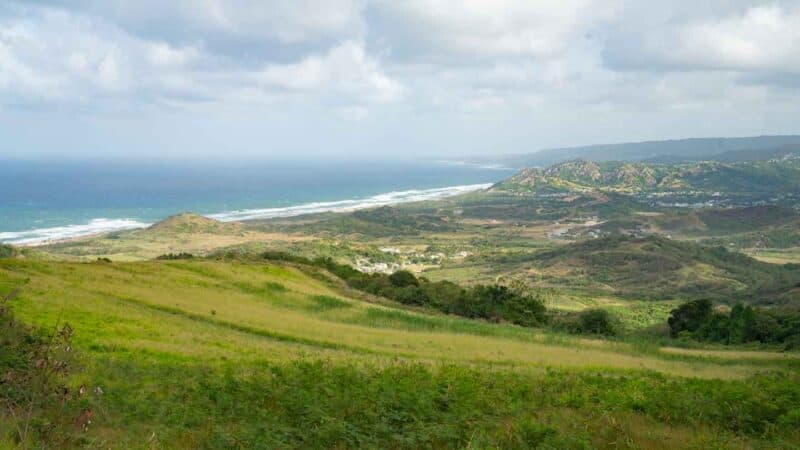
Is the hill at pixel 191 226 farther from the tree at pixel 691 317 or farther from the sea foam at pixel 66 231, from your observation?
the tree at pixel 691 317

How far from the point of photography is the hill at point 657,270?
10431 centimetres

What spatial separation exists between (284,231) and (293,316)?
5385 inches

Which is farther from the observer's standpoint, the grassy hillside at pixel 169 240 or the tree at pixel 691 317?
the grassy hillside at pixel 169 240

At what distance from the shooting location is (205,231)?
489ft

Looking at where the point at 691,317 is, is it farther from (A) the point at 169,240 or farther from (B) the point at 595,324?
(A) the point at 169,240

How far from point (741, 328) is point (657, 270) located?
293 ft

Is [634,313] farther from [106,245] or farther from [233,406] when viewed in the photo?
[106,245]

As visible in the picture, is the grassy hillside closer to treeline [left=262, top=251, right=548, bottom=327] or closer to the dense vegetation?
treeline [left=262, top=251, right=548, bottom=327]

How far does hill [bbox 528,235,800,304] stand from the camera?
10431 cm

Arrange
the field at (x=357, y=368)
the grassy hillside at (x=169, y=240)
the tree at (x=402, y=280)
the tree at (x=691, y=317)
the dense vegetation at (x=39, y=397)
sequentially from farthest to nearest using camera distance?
the grassy hillside at (x=169, y=240) → the tree at (x=402, y=280) → the tree at (x=691, y=317) → the field at (x=357, y=368) → the dense vegetation at (x=39, y=397)

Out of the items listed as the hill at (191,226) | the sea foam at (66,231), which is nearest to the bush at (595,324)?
the hill at (191,226)

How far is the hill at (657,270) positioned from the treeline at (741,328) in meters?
55.7

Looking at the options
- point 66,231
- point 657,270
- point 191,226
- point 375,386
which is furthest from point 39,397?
point 66,231

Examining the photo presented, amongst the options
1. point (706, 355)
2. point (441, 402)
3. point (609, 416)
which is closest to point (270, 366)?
point (441, 402)
